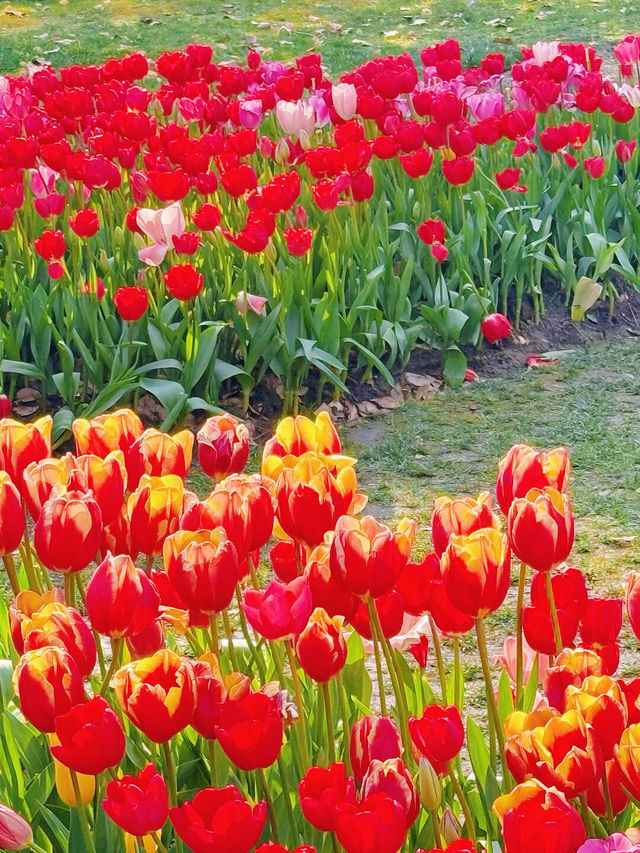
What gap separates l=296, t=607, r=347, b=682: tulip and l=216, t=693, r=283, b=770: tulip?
99mm

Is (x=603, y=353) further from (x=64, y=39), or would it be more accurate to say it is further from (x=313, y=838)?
(x=64, y=39)

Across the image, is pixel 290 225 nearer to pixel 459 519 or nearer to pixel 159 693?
pixel 459 519

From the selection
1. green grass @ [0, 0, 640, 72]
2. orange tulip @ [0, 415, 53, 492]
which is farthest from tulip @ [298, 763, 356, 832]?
green grass @ [0, 0, 640, 72]

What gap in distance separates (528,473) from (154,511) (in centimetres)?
54

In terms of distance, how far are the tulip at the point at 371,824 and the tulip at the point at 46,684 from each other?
0.36 metres

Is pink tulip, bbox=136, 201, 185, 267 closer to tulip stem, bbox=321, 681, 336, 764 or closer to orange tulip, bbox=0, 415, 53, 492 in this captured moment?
orange tulip, bbox=0, 415, 53, 492

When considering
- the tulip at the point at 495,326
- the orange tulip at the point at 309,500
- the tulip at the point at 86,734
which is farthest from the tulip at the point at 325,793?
the tulip at the point at 495,326

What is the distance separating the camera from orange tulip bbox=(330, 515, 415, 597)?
1.46 m

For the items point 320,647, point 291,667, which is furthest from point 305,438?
point 320,647

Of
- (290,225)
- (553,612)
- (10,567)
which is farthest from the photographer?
(290,225)

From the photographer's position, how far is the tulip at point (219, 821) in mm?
1215

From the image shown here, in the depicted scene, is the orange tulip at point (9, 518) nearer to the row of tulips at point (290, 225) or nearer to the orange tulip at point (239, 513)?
the orange tulip at point (239, 513)

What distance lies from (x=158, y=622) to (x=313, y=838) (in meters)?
0.37

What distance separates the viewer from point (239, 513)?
1.61 metres
